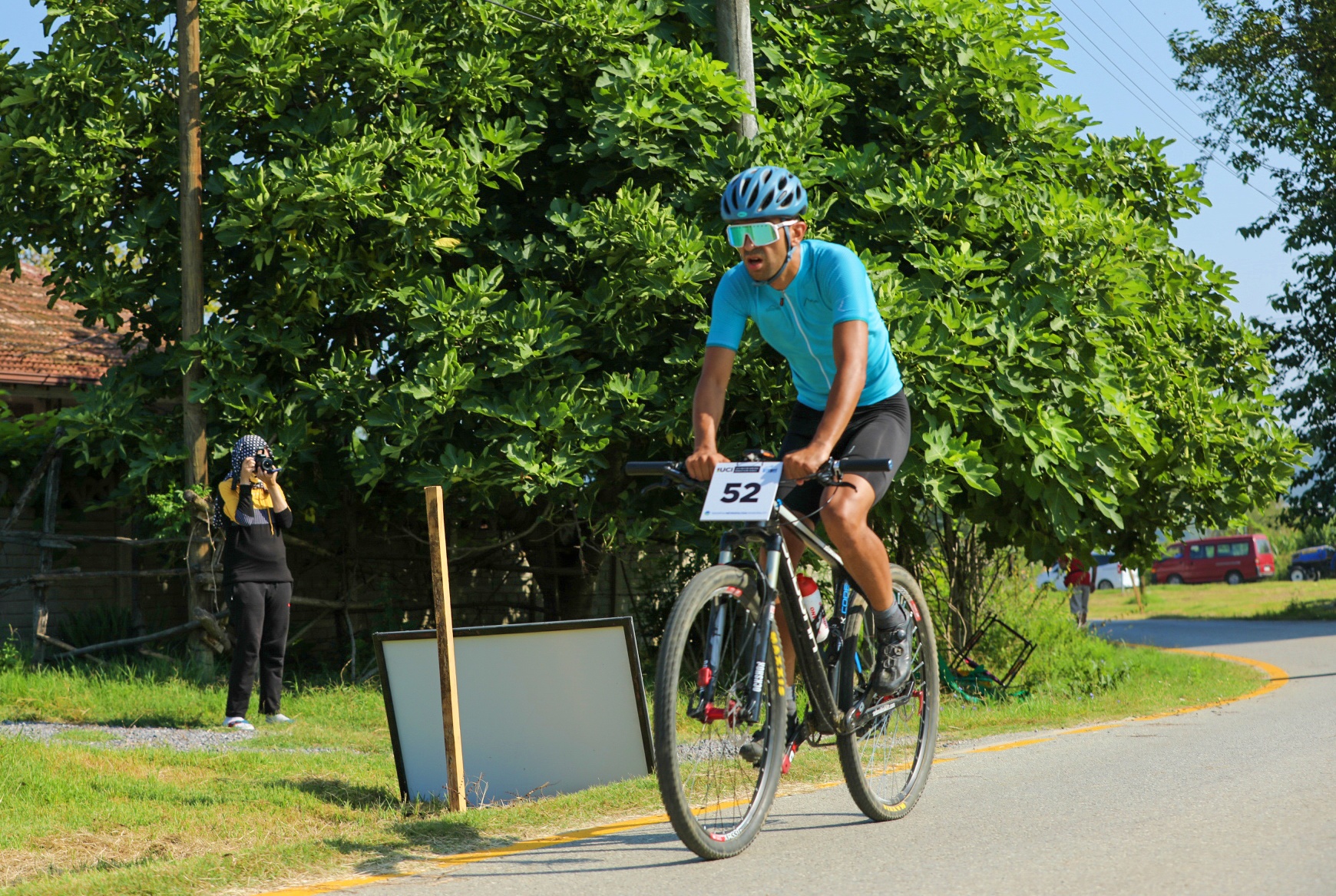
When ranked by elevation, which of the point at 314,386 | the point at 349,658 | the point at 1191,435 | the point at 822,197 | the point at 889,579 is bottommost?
the point at 349,658

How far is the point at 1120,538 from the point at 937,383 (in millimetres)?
3744

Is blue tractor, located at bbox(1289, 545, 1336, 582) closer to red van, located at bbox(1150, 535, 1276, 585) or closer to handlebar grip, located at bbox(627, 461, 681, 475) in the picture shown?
red van, located at bbox(1150, 535, 1276, 585)

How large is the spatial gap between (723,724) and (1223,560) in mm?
61650

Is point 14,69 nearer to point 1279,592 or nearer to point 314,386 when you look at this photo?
point 314,386

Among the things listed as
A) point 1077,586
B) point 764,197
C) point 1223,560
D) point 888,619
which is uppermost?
point 764,197

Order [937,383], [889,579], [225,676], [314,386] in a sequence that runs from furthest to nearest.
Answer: [225,676] < [314,386] < [937,383] < [889,579]

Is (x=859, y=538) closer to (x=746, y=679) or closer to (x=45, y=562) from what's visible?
(x=746, y=679)

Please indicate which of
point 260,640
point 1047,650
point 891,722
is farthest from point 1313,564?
point 891,722

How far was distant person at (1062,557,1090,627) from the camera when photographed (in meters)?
13.5

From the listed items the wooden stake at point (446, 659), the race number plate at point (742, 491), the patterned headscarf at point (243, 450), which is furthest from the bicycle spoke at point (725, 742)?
the patterned headscarf at point (243, 450)

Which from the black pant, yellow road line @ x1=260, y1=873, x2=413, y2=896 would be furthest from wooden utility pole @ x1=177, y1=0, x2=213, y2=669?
yellow road line @ x1=260, y1=873, x2=413, y2=896

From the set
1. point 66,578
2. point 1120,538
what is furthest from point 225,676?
point 1120,538

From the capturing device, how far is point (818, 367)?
196 inches

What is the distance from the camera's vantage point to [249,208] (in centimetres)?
1012
